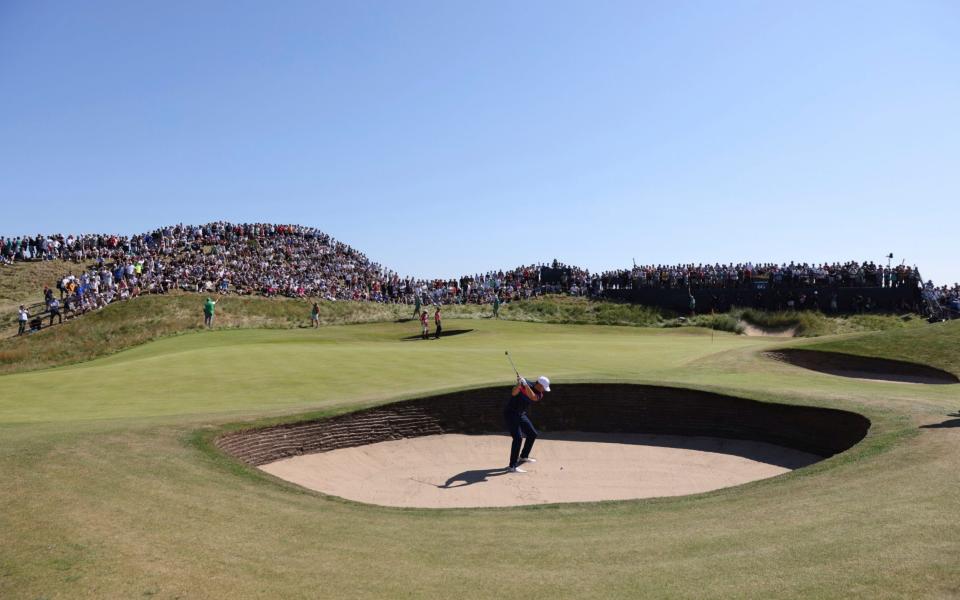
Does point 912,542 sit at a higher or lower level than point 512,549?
higher

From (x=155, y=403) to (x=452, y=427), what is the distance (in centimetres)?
828

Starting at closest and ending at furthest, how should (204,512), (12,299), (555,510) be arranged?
(204,512) → (555,510) → (12,299)

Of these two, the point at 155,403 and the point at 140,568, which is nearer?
the point at 140,568

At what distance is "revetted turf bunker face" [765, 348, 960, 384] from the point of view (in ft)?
83.0

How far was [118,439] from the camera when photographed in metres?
13.4

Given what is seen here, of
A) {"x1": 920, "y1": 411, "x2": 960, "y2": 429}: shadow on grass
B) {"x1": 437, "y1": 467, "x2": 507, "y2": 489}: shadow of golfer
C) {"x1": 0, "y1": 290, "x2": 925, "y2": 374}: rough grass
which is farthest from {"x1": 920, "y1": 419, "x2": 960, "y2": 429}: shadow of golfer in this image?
{"x1": 0, "y1": 290, "x2": 925, "y2": 374}: rough grass

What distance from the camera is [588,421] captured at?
20.1m

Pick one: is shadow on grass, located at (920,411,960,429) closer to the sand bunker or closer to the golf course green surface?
the golf course green surface

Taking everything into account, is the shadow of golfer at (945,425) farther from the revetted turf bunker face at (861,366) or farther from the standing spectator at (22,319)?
the standing spectator at (22,319)

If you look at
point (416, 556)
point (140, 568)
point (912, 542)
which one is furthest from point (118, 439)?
point (912, 542)

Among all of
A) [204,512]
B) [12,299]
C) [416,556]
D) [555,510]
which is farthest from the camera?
[12,299]

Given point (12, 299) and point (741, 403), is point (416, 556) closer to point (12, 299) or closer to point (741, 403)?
point (741, 403)

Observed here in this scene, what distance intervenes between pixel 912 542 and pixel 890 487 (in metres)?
2.89

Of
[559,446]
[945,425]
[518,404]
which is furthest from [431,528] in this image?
[945,425]
